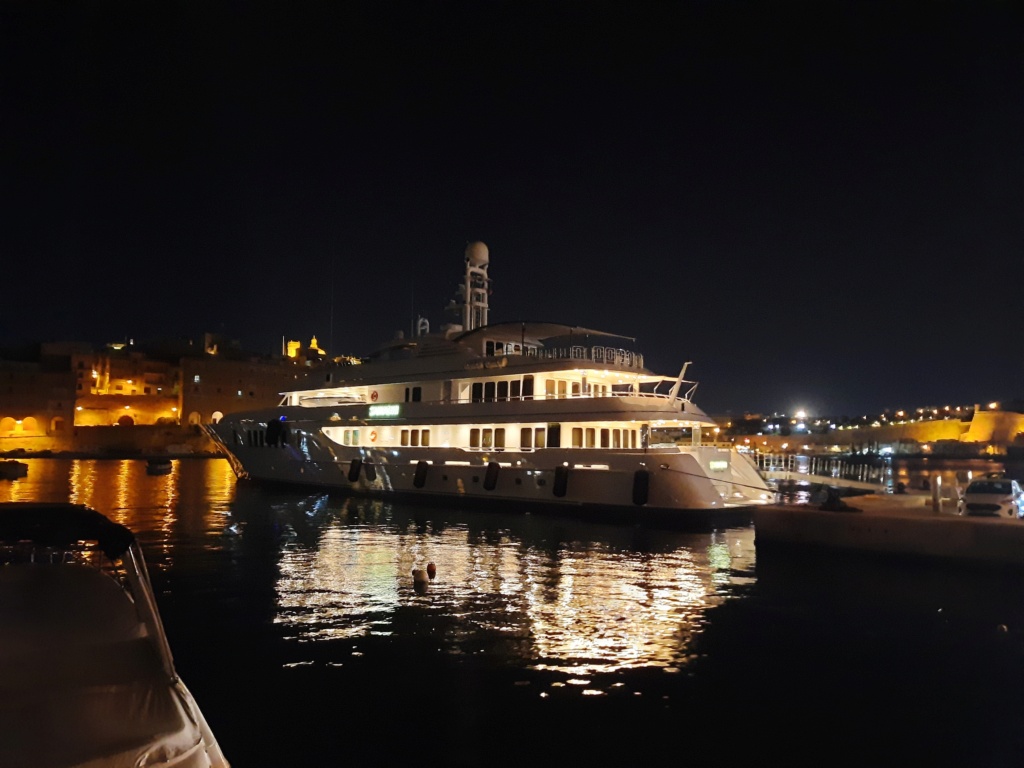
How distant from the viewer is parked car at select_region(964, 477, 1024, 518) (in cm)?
1728

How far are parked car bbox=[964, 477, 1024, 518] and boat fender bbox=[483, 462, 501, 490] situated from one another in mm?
14980

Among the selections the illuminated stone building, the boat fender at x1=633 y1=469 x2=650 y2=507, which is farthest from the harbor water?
the illuminated stone building

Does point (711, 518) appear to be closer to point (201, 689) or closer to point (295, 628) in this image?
point (295, 628)

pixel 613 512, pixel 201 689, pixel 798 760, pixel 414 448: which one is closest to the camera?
pixel 798 760

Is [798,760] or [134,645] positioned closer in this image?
[134,645]

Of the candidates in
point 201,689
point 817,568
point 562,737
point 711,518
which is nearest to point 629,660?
point 562,737

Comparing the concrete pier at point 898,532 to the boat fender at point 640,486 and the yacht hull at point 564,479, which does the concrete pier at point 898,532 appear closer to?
the yacht hull at point 564,479

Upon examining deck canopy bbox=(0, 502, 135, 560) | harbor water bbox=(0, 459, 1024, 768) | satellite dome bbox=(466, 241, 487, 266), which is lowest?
harbor water bbox=(0, 459, 1024, 768)

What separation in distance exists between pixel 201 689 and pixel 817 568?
42.1 feet

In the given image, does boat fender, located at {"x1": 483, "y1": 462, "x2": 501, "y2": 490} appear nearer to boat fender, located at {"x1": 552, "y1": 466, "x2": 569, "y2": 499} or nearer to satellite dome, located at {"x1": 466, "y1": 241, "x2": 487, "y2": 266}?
boat fender, located at {"x1": 552, "y1": 466, "x2": 569, "y2": 499}

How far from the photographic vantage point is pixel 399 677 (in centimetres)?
919

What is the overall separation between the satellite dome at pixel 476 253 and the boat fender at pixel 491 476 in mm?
11828

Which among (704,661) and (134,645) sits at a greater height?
(134,645)

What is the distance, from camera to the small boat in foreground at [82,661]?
424 cm
